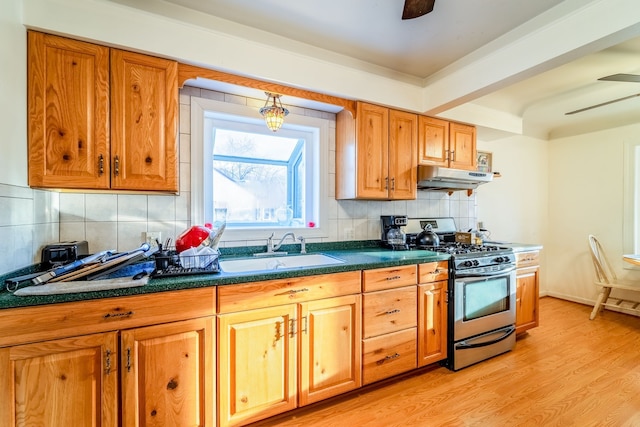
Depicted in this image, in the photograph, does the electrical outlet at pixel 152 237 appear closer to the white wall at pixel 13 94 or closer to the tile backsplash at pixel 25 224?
the tile backsplash at pixel 25 224

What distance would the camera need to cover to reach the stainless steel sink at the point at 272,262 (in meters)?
1.94

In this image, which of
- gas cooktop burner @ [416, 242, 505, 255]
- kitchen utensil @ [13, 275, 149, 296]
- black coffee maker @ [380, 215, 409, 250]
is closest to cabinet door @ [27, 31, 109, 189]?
kitchen utensil @ [13, 275, 149, 296]

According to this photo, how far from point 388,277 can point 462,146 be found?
1.74 m

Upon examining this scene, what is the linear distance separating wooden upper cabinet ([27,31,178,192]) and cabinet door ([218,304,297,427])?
3.04ft

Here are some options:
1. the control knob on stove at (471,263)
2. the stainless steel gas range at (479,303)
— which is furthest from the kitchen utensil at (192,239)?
the control knob on stove at (471,263)

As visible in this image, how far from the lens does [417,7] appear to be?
129cm

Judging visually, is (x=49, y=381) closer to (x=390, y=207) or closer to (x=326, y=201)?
(x=326, y=201)

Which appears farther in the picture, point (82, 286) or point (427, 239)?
point (427, 239)

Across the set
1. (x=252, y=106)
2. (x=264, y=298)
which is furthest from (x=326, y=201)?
(x=264, y=298)

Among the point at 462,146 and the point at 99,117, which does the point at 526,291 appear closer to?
the point at 462,146

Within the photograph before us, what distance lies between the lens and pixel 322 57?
2.05 meters

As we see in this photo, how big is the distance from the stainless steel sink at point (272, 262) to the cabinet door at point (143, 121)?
65 centimetres

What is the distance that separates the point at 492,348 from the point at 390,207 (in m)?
1.51

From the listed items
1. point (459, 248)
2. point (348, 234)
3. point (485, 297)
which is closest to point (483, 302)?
point (485, 297)
